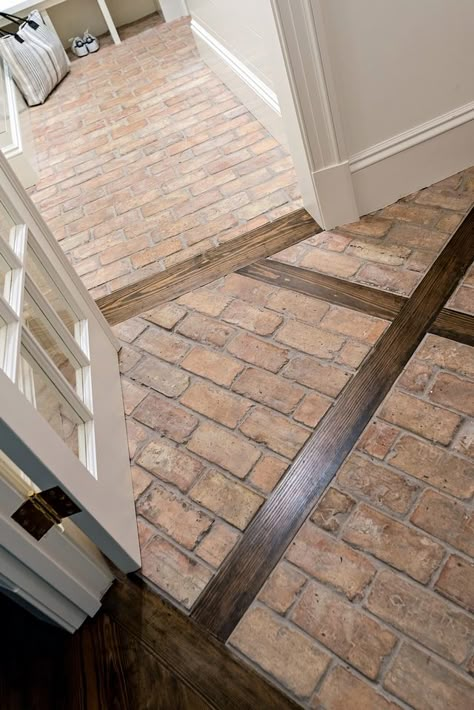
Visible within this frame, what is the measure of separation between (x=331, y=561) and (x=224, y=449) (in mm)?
456

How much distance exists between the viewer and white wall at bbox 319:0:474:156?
1.73 meters

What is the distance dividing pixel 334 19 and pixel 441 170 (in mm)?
724

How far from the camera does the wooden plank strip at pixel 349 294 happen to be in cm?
167

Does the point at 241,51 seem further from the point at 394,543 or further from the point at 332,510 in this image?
the point at 394,543

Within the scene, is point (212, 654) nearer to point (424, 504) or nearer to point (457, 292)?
point (424, 504)

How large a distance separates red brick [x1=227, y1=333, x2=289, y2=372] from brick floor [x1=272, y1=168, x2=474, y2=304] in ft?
1.25

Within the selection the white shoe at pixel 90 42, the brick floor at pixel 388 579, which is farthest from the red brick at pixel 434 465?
the white shoe at pixel 90 42

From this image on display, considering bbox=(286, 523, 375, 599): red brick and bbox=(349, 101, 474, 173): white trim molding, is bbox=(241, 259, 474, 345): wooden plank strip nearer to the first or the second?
bbox=(349, 101, 474, 173): white trim molding

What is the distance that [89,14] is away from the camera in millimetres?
4562

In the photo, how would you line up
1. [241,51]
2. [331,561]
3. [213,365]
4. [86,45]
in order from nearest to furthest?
[331,561] → [213,365] → [241,51] → [86,45]

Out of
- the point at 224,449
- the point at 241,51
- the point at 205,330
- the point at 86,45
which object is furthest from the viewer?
the point at 86,45

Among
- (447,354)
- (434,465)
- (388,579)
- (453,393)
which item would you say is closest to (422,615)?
(388,579)

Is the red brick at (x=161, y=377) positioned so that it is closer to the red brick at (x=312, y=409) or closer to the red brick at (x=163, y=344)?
the red brick at (x=163, y=344)

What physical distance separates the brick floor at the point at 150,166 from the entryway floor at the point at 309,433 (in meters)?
0.02
